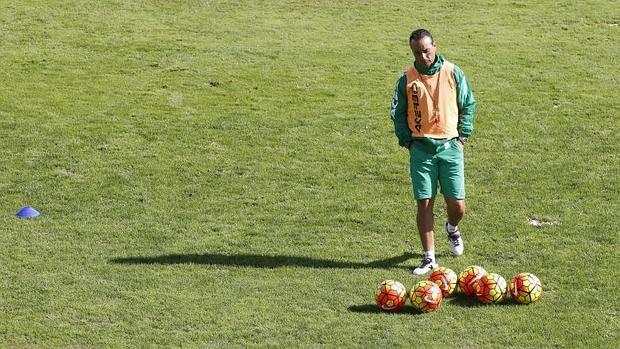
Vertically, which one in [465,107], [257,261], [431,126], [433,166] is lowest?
[257,261]

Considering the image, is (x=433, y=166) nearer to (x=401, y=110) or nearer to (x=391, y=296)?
(x=401, y=110)

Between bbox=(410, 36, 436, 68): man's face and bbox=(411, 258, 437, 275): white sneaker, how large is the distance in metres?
1.95

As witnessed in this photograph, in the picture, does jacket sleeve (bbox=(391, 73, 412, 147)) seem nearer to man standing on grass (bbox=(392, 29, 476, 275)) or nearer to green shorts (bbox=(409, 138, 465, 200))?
man standing on grass (bbox=(392, 29, 476, 275))

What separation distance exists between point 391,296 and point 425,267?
119cm

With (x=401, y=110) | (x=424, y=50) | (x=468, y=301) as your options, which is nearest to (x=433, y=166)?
(x=401, y=110)

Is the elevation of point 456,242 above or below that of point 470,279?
below

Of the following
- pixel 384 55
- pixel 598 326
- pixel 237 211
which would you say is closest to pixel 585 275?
pixel 598 326

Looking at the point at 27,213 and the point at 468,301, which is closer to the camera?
the point at 468,301

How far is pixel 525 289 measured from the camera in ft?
31.1

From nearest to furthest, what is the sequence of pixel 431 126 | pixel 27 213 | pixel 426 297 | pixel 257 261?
pixel 426 297 < pixel 431 126 < pixel 257 261 < pixel 27 213

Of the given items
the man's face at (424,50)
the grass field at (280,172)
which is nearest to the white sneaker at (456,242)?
the grass field at (280,172)

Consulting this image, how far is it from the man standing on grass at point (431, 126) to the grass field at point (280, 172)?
0.75 metres

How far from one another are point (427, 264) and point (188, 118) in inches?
260

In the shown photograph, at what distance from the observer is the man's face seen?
9.88 meters
